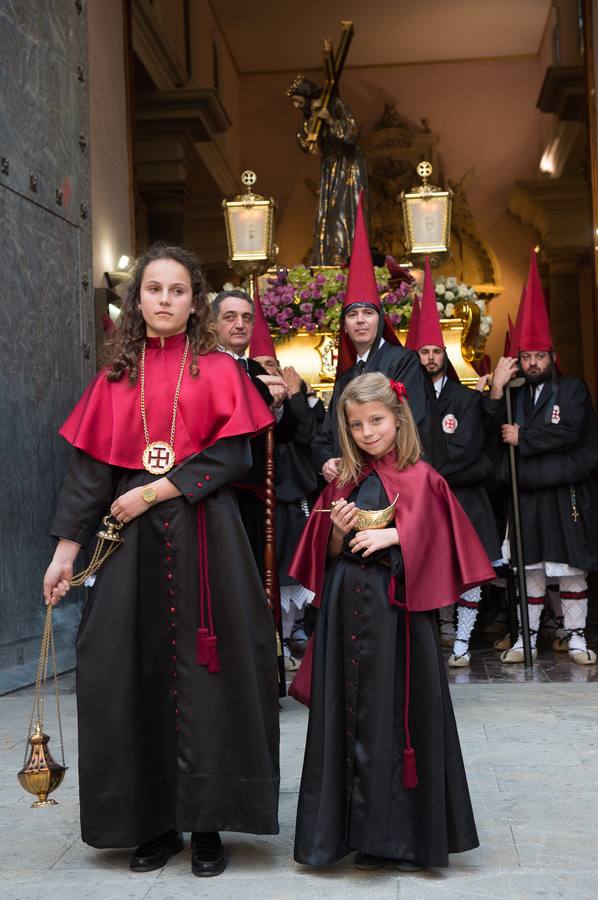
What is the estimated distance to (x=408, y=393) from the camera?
16.5 ft

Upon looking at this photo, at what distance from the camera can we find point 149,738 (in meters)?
3.06

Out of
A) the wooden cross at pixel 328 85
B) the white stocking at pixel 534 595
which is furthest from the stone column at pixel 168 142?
the white stocking at pixel 534 595

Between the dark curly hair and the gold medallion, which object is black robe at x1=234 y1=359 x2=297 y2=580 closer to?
A: the dark curly hair

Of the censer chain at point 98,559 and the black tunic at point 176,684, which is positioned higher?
the censer chain at point 98,559

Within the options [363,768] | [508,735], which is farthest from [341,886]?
[508,735]

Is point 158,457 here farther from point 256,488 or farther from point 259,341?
point 259,341

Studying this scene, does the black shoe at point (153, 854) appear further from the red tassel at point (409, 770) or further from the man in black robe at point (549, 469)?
the man in black robe at point (549, 469)

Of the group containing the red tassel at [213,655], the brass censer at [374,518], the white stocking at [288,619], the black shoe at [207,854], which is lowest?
the black shoe at [207,854]

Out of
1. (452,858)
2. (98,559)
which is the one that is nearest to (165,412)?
(98,559)

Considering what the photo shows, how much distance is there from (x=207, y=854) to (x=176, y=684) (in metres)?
0.44

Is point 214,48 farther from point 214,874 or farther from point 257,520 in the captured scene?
point 214,874

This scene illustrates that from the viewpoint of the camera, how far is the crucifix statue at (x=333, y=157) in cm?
1007

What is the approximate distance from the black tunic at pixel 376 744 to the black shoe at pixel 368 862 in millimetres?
48

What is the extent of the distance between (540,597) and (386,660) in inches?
143
